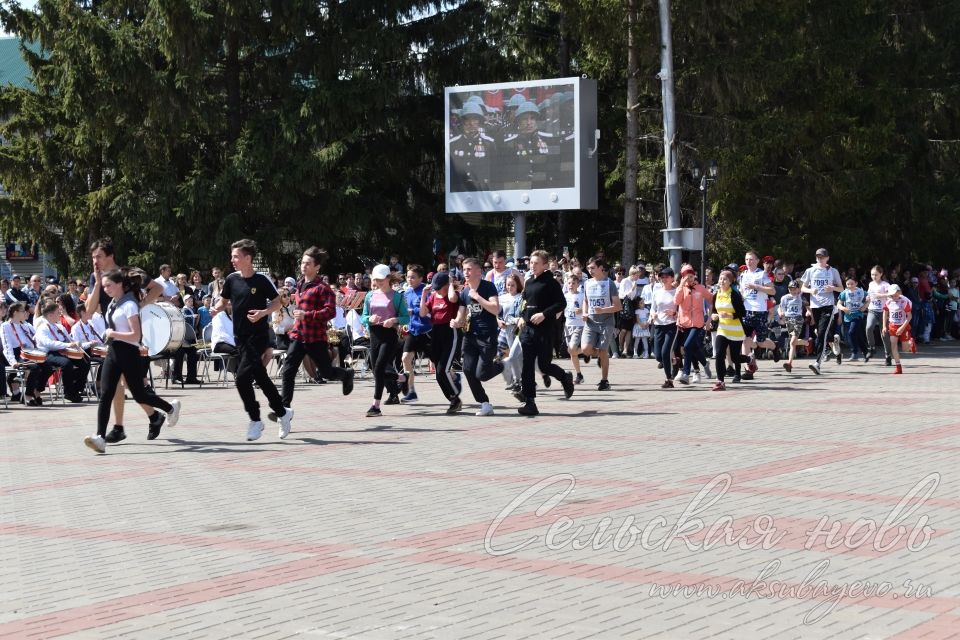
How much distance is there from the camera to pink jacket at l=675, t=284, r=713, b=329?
18.3m

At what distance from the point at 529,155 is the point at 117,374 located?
19.1 metres

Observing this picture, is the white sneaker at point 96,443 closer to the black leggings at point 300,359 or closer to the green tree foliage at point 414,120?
the black leggings at point 300,359

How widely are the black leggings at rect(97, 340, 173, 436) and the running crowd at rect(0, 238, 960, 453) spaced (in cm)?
1

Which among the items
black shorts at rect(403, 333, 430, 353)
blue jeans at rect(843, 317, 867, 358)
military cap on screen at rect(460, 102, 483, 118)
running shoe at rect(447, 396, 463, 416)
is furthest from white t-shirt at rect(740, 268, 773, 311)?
military cap on screen at rect(460, 102, 483, 118)

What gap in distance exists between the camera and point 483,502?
29.4 feet

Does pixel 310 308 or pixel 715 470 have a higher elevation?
pixel 310 308

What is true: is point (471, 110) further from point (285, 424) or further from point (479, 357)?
point (285, 424)

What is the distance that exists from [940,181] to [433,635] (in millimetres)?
34848

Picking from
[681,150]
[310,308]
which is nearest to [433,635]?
[310,308]

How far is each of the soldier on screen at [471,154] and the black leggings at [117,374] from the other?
18.9 m

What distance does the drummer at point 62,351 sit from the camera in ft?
60.1

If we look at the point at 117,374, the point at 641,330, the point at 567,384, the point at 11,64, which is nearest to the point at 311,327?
the point at 117,374

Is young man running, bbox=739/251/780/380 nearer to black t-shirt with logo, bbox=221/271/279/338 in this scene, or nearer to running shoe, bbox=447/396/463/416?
running shoe, bbox=447/396/463/416

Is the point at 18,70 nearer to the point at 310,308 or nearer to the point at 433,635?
the point at 310,308
